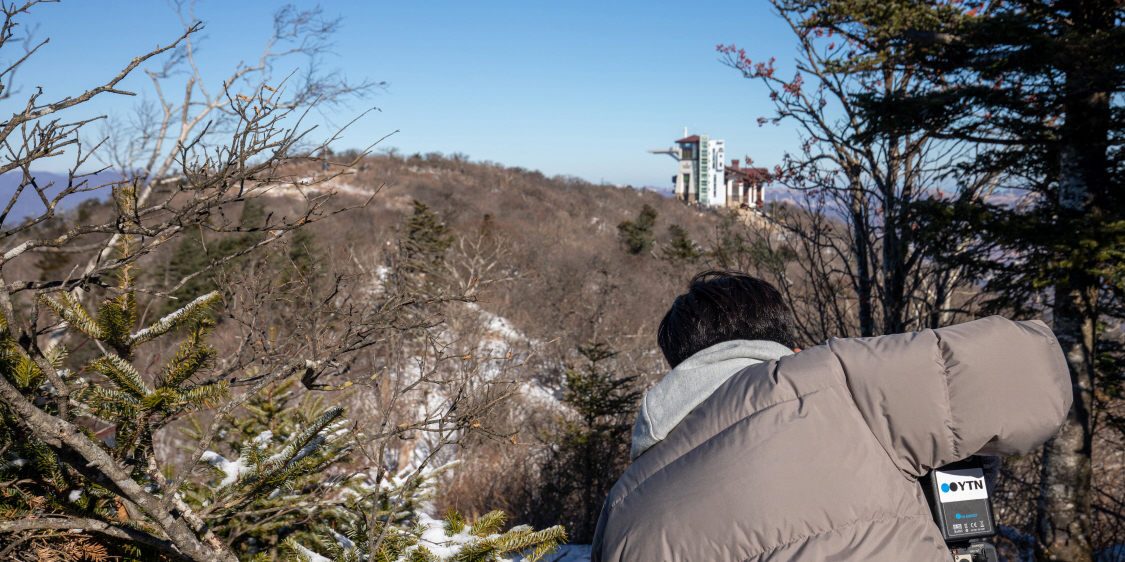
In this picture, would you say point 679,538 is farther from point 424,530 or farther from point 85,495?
point 85,495

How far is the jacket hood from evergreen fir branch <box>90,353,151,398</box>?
159cm

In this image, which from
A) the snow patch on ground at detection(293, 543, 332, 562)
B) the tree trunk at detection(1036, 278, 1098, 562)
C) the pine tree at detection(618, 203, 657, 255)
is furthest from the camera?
the pine tree at detection(618, 203, 657, 255)

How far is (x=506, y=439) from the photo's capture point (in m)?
2.69

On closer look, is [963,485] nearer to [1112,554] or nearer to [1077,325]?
[1077,325]

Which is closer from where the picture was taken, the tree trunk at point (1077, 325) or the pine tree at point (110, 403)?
the pine tree at point (110, 403)

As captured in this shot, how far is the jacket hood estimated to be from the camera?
1.19 meters

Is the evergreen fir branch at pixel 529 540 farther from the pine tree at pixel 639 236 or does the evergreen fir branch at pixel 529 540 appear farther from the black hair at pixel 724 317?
the pine tree at pixel 639 236

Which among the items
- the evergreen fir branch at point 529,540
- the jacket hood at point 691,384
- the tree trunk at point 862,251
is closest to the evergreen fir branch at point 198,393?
the evergreen fir branch at point 529,540

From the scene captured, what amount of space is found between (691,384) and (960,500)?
1.95 feet

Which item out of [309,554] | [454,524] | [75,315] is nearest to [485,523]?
[454,524]

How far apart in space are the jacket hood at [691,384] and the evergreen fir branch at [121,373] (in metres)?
1.59

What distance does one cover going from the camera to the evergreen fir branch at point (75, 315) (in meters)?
1.92

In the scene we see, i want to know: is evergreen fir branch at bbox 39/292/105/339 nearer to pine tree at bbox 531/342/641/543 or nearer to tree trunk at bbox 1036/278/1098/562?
tree trunk at bbox 1036/278/1098/562

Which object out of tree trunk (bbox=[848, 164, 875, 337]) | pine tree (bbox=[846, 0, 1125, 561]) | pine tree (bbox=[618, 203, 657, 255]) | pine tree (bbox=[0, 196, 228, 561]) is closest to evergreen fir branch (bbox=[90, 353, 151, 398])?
pine tree (bbox=[0, 196, 228, 561])
